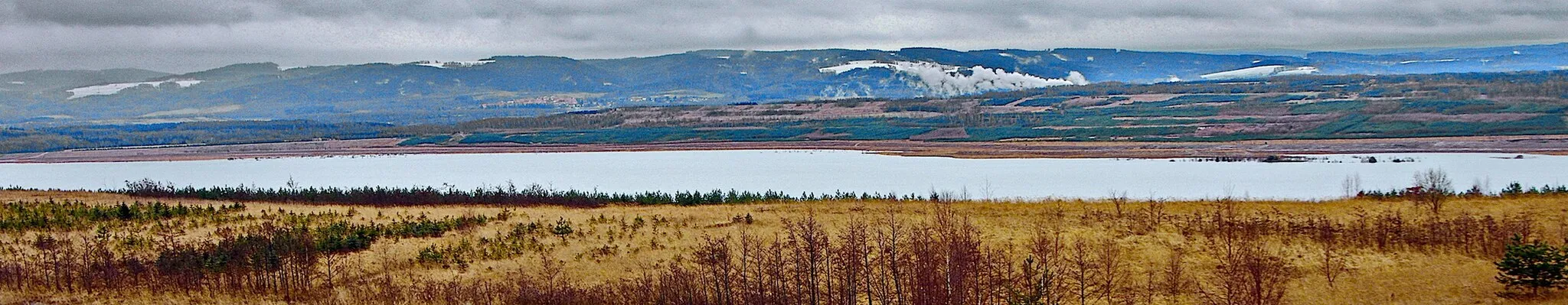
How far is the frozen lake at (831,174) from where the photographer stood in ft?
153

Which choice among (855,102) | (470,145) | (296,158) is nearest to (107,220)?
(296,158)

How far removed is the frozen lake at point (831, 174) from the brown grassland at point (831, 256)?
55.0 ft

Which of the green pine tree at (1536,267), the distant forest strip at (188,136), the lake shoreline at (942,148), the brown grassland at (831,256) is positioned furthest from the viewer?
the distant forest strip at (188,136)

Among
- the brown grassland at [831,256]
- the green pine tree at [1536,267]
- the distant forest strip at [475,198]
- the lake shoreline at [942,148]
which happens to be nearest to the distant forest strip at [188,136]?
the lake shoreline at [942,148]

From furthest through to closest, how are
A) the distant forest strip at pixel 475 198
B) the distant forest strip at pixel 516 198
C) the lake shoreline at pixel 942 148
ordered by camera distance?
the lake shoreline at pixel 942 148 < the distant forest strip at pixel 475 198 < the distant forest strip at pixel 516 198

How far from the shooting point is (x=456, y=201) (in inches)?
1401

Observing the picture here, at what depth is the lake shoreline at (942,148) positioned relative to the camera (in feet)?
215

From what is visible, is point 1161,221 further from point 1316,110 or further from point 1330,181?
point 1316,110

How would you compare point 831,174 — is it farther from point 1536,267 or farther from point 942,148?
point 1536,267

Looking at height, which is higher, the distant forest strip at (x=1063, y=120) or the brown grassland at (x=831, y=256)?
the distant forest strip at (x=1063, y=120)

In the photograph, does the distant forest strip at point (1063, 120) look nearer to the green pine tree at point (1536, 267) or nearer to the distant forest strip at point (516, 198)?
the distant forest strip at point (516, 198)

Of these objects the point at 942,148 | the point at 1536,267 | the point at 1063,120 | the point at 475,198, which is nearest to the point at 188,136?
the point at 942,148

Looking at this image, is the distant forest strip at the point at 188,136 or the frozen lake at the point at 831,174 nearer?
the frozen lake at the point at 831,174

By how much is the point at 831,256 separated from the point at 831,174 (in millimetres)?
38774
